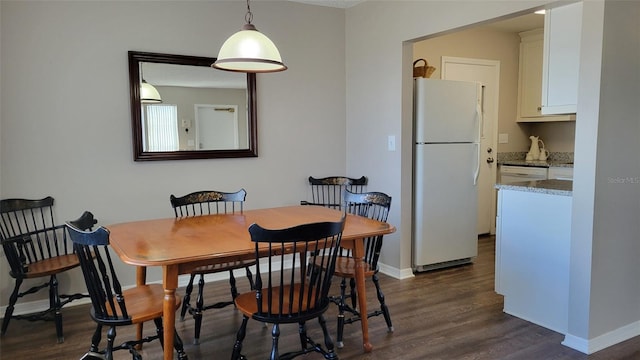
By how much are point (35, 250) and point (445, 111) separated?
3339mm

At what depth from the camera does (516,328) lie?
2920 mm

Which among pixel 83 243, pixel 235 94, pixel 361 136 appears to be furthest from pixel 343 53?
pixel 83 243

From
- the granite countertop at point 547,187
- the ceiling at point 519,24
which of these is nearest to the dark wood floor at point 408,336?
the granite countertop at point 547,187

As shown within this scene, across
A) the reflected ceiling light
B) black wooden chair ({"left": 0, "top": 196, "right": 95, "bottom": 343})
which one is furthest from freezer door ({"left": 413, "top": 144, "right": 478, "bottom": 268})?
black wooden chair ({"left": 0, "top": 196, "right": 95, "bottom": 343})

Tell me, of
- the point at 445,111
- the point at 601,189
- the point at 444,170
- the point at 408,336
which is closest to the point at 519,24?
the point at 445,111

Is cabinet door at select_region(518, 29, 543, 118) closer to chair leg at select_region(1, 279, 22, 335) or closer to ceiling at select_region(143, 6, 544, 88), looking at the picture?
ceiling at select_region(143, 6, 544, 88)

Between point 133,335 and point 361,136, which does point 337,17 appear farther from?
point 133,335

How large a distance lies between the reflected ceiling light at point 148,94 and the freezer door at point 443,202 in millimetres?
2160

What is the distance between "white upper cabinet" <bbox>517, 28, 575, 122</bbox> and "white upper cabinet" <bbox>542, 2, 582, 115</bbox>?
2.64m

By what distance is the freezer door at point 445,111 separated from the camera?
391 centimetres

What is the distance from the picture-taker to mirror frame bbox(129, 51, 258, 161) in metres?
3.50

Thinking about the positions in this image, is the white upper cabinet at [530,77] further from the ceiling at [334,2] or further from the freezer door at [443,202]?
the ceiling at [334,2]

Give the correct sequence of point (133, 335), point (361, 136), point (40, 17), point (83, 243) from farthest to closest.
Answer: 1. point (361, 136)
2. point (40, 17)
3. point (133, 335)
4. point (83, 243)

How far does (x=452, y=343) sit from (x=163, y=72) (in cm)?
284
